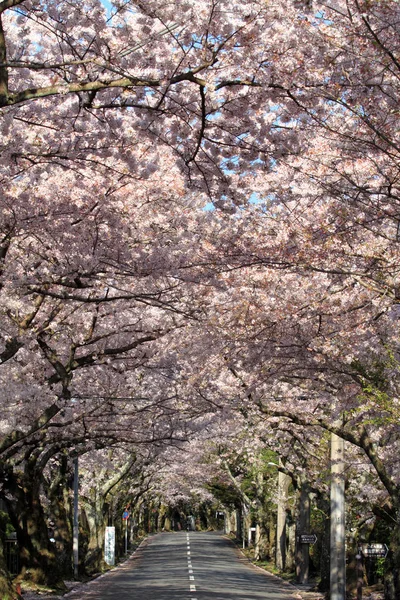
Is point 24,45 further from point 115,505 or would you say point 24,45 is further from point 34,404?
point 115,505

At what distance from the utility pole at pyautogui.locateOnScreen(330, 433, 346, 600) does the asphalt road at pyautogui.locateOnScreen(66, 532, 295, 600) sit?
5.00m

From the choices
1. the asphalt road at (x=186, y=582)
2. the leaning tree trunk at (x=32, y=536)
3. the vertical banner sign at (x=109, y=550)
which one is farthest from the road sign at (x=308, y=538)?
the vertical banner sign at (x=109, y=550)

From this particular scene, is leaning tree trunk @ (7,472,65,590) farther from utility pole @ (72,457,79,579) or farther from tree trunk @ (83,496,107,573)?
tree trunk @ (83,496,107,573)

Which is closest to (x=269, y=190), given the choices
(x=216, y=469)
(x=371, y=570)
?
(x=371, y=570)

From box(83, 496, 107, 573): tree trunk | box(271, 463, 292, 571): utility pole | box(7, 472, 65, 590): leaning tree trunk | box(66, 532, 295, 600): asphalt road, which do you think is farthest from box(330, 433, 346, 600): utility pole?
box(83, 496, 107, 573): tree trunk

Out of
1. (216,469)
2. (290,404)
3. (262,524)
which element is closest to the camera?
(290,404)

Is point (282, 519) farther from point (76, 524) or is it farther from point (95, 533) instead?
point (76, 524)

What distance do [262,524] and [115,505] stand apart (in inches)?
351

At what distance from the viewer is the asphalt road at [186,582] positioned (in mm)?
25656

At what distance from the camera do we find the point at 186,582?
104 feet

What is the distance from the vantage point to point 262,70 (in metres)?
8.80

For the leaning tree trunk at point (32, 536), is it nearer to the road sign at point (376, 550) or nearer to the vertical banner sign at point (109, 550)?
the road sign at point (376, 550)

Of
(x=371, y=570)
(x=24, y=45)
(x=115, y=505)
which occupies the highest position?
(x=24, y=45)

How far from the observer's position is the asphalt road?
84.2 ft
